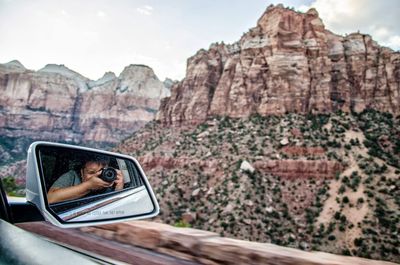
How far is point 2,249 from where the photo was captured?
152 centimetres

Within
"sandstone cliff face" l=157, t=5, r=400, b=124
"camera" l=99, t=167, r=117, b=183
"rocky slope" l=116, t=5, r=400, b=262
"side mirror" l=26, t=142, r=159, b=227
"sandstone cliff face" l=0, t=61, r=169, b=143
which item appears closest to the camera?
"side mirror" l=26, t=142, r=159, b=227

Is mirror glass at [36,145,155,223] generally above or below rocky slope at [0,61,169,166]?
below

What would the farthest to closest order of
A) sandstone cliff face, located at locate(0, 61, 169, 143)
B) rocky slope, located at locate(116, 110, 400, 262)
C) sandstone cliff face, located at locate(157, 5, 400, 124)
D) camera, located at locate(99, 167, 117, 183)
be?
sandstone cliff face, located at locate(0, 61, 169, 143) < sandstone cliff face, located at locate(157, 5, 400, 124) < rocky slope, located at locate(116, 110, 400, 262) < camera, located at locate(99, 167, 117, 183)

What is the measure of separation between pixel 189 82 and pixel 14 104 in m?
58.8

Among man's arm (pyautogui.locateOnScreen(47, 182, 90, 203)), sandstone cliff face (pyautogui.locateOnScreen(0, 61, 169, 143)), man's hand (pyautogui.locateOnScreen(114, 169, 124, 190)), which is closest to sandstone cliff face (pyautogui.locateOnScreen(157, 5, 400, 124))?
man's hand (pyautogui.locateOnScreen(114, 169, 124, 190))

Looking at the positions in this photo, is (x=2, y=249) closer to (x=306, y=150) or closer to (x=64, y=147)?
(x=64, y=147)

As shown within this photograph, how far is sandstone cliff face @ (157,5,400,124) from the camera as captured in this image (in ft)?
152

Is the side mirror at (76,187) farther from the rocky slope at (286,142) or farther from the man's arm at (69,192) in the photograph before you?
the rocky slope at (286,142)

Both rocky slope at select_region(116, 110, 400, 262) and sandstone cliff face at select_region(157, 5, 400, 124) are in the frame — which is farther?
sandstone cliff face at select_region(157, 5, 400, 124)

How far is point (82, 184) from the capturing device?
1678 mm

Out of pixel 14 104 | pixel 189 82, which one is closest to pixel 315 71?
pixel 189 82

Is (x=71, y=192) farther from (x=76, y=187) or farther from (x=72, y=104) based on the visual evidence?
(x=72, y=104)

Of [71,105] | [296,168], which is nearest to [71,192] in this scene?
[296,168]

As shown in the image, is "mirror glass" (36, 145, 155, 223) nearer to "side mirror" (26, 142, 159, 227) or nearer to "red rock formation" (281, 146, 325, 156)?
"side mirror" (26, 142, 159, 227)
